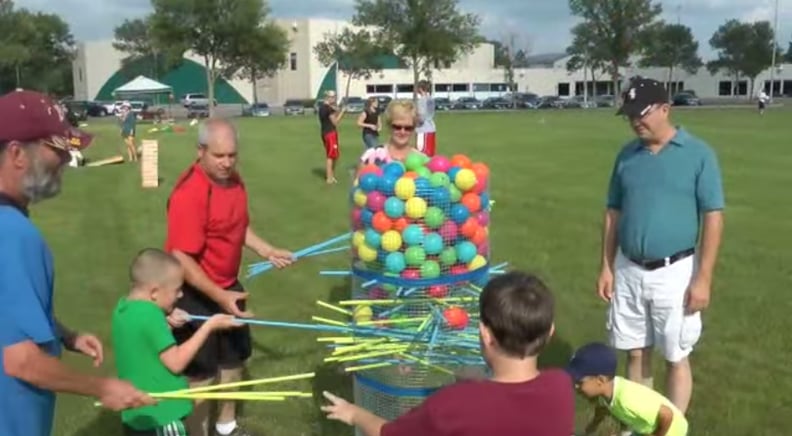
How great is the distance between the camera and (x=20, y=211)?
2814mm

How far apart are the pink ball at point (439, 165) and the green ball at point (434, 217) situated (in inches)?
12.9

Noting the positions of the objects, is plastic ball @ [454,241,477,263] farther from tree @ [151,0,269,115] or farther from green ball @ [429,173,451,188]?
tree @ [151,0,269,115]

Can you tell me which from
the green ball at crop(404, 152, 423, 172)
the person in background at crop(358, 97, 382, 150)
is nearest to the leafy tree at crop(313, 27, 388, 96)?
the person in background at crop(358, 97, 382, 150)

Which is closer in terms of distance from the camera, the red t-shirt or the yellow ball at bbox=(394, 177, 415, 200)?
the red t-shirt

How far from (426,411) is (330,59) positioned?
8478cm

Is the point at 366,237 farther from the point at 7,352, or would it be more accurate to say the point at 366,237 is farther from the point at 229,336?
the point at 7,352

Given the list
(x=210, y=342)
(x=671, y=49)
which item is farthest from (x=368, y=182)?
(x=671, y=49)

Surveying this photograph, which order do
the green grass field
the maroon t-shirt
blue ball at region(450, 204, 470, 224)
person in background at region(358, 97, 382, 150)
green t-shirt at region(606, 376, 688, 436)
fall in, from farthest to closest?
person in background at region(358, 97, 382, 150)
the green grass field
blue ball at region(450, 204, 470, 224)
green t-shirt at region(606, 376, 688, 436)
the maroon t-shirt

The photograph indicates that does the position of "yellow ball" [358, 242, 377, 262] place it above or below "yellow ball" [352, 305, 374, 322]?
above

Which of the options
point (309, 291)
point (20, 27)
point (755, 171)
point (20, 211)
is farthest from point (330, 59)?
point (20, 211)

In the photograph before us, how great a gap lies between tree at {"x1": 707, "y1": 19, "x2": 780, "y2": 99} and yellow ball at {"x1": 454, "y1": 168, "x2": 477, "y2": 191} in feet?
325

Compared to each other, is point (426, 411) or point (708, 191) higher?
point (708, 191)

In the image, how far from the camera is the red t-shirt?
4.57m

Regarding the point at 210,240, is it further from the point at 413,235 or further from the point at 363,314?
the point at 413,235
